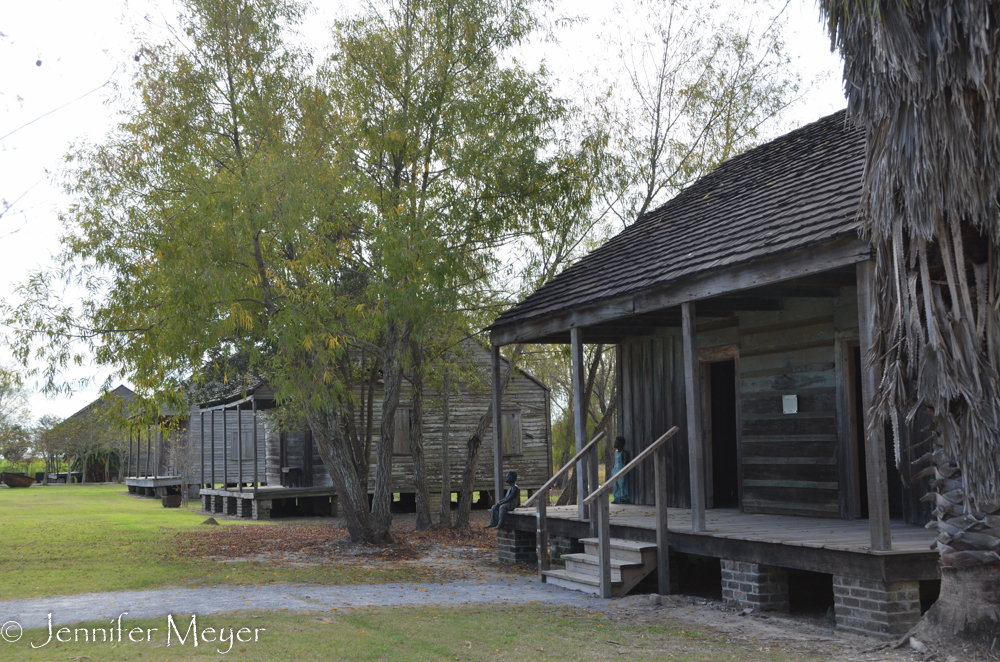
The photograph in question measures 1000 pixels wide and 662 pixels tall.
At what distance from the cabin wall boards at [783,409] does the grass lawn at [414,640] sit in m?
3.55

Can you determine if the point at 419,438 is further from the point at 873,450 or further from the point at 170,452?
the point at 170,452

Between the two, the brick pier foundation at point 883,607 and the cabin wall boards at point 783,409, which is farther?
the cabin wall boards at point 783,409

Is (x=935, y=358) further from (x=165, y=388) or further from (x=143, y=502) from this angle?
(x=143, y=502)

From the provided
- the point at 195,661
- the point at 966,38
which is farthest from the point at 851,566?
the point at 195,661

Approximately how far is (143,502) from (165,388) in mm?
20659

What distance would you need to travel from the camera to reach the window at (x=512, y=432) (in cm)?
2723

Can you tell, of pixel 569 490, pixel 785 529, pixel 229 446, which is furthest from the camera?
pixel 229 446

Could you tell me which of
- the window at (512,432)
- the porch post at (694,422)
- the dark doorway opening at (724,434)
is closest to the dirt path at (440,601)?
the porch post at (694,422)

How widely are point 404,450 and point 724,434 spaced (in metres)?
13.3

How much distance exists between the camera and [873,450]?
788cm

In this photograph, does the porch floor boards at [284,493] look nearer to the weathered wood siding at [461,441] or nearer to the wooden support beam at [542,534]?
the weathered wood siding at [461,441]

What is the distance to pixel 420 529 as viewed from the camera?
63.8 ft

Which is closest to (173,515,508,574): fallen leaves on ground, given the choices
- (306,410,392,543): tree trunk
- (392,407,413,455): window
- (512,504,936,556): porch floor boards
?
(306,410,392,543): tree trunk

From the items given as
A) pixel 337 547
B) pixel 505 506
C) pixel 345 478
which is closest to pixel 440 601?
pixel 505 506
